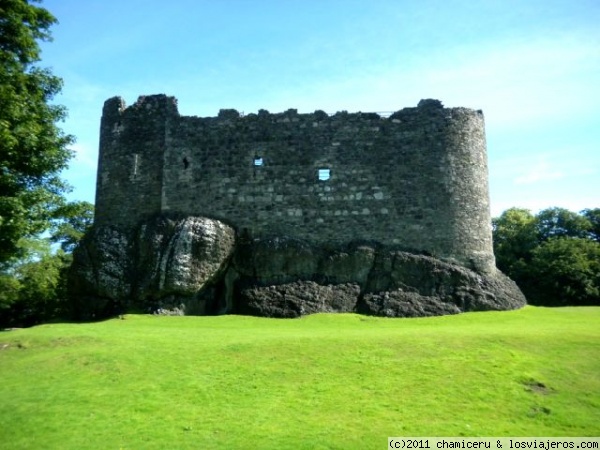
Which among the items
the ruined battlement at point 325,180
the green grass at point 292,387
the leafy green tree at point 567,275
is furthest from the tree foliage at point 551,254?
the green grass at point 292,387

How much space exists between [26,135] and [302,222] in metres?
11.4

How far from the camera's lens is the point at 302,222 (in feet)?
79.2

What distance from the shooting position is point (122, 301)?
77.7 ft

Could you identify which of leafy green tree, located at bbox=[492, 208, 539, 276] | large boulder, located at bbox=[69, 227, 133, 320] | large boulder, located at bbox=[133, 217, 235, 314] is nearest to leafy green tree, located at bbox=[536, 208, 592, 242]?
leafy green tree, located at bbox=[492, 208, 539, 276]

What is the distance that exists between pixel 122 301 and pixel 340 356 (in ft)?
44.0

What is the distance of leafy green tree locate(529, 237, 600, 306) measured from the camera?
31.2 meters

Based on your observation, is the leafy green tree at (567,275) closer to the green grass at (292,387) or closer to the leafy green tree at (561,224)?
the leafy green tree at (561,224)

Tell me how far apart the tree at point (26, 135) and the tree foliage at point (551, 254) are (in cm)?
2724

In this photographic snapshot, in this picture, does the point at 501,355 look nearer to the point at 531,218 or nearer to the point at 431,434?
the point at 431,434

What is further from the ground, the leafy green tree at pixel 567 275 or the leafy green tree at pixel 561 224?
the leafy green tree at pixel 561 224

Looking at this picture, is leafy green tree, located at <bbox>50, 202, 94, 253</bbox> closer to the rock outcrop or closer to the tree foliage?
the rock outcrop

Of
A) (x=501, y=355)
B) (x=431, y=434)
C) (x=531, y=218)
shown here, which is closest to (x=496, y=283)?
(x=501, y=355)

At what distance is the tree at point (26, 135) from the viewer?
1716cm

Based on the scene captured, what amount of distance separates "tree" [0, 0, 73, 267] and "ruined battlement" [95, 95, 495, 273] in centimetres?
644
